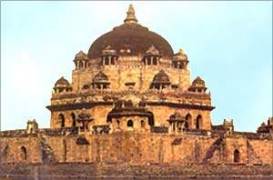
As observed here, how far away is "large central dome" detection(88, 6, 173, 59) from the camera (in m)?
49.9

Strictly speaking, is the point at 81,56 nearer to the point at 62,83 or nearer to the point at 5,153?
the point at 62,83

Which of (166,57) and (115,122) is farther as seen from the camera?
(166,57)

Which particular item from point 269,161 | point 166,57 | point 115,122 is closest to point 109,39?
point 166,57

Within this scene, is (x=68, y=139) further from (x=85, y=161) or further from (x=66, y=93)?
(x=66, y=93)

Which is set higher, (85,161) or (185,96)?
(185,96)

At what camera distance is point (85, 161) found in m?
44.9

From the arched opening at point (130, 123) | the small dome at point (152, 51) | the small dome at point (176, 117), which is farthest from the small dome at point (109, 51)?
the arched opening at point (130, 123)

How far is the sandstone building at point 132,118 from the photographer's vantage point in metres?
44.7

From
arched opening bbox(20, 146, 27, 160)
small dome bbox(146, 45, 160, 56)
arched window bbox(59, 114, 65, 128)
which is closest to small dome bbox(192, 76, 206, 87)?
small dome bbox(146, 45, 160, 56)

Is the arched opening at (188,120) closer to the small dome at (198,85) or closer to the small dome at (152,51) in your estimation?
the small dome at (198,85)

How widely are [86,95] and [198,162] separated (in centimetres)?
777

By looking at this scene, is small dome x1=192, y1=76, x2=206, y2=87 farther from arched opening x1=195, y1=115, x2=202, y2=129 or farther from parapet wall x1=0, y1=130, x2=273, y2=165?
parapet wall x1=0, y1=130, x2=273, y2=165

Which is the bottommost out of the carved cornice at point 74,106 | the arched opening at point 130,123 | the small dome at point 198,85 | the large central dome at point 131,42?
the arched opening at point 130,123

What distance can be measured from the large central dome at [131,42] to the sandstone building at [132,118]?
0.18 ft
